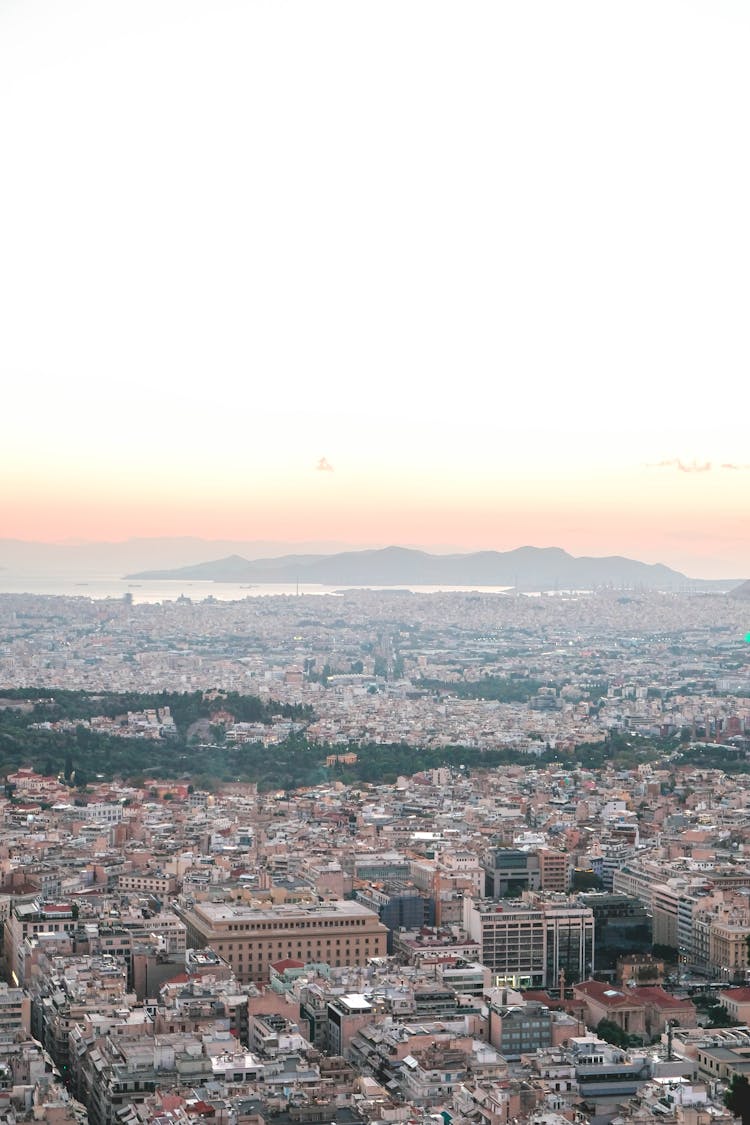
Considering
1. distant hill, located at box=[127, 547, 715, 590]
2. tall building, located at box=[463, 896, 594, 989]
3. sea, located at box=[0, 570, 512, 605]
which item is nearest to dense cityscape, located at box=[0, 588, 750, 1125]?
tall building, located at box=[463, 896, 594, 989]

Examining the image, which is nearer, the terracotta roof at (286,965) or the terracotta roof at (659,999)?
the terracotta roof at (659,999)

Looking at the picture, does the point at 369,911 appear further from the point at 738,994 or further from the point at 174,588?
the point at 174,588

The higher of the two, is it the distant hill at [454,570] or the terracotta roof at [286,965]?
the distant hill at [454,570]

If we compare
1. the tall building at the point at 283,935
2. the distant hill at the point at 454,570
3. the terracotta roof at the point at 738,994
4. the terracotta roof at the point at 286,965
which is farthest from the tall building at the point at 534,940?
the distant hill at the point at 454,570

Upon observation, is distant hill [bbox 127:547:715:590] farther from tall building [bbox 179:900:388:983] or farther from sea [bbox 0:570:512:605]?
tall building [bbox 179:900:388:983]

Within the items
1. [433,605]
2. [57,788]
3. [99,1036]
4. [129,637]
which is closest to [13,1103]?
[99,1036]

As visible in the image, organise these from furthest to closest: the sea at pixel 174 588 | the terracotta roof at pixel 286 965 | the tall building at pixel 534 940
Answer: the sea at pixel 174 588 < the tall building at pixel 534 940 < the terracotta roof at pixel 286 965

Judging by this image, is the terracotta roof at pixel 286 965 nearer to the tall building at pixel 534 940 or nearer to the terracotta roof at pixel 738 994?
the tall building at pixel 534 940

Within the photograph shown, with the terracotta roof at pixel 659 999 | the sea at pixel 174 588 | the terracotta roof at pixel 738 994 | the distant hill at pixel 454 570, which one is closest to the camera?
the terracotta roof at pixel 659 999
